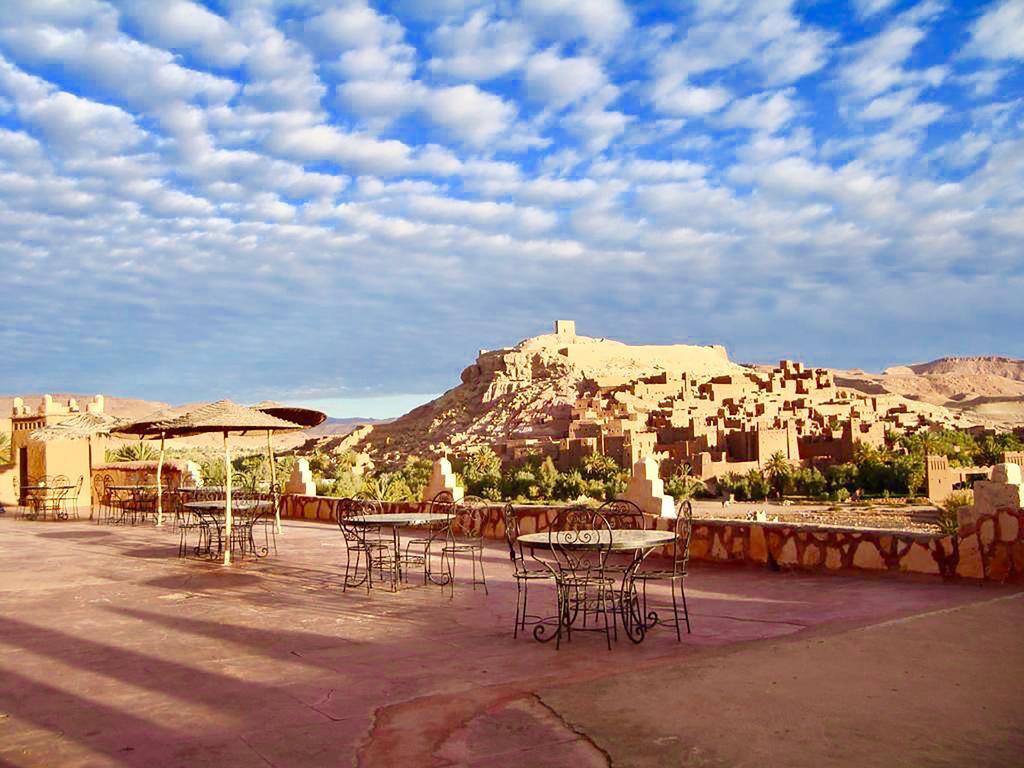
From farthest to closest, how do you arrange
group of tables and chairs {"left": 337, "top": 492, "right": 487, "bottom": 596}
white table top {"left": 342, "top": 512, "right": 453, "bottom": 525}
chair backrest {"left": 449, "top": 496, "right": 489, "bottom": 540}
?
chair backrest {"left": 449, "top": 496, "right": 489, "bottom": 540}
group of tables and chairs {"left": 337, "top": 492, "right": 487, "bottom": 596}
white table top {"left": 342, "top": 512, "right": 453, "bottom": 525}

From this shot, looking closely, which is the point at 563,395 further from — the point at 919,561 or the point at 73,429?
the point at 919,561

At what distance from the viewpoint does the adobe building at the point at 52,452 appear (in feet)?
70.1

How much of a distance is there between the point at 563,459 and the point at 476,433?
3300cm

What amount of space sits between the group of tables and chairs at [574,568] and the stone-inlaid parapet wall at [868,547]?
69 cm

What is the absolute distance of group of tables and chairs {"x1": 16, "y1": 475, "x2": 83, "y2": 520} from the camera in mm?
18781

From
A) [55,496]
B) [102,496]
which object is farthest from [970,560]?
[55,496]

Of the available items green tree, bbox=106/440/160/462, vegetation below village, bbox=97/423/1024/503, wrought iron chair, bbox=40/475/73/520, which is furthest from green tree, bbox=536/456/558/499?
wrought iron chair, bbox=40/475/73/520

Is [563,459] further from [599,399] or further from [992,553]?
[992,553]

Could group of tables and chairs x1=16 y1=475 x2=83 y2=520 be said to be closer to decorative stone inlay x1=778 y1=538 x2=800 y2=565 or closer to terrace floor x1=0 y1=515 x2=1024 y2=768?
terrace floor x1=0 y1=515 x2=1024 y2=768

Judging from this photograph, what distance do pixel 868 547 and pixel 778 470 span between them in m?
38.3

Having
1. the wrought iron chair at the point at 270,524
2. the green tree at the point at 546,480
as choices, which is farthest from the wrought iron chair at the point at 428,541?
the green tree at the point at 546,480

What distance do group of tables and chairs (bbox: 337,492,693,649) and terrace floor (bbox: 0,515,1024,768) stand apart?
261mm

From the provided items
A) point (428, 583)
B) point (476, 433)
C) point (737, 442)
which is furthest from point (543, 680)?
point (476, 433)

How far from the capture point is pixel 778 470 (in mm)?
45844
